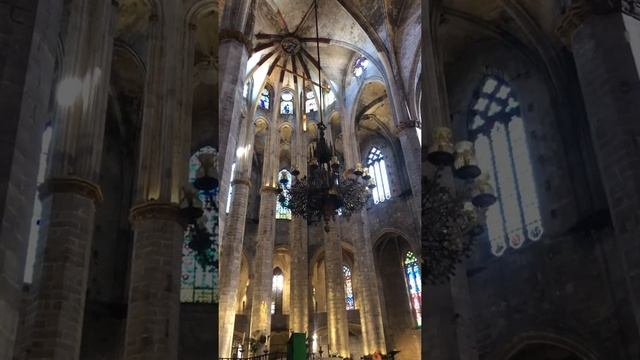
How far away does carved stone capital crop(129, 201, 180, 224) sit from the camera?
1138 centimetres

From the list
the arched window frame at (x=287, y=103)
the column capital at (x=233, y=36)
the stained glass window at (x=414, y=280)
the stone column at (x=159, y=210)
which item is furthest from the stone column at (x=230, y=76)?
the stained glass window at (x=414, y=280)

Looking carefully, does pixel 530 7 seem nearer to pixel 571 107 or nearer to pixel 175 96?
pixel 571 107

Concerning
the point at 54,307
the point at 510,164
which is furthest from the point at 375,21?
the point at 54,307

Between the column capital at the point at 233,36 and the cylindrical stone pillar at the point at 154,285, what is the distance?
8740mm

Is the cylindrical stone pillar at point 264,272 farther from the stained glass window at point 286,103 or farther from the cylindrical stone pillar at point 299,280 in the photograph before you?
the stained glass window at point 286,103

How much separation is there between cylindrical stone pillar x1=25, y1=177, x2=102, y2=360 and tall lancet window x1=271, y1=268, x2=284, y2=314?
65.3ft

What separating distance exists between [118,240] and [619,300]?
12693mm

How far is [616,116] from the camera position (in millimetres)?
Answer: 8664

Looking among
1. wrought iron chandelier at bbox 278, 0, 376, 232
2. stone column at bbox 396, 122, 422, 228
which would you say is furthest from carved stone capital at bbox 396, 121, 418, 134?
wrought iron chandelier at bbox 278, 0, 376, 232

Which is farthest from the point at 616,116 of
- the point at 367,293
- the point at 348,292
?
the point at 348,292

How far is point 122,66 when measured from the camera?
54.5 feet

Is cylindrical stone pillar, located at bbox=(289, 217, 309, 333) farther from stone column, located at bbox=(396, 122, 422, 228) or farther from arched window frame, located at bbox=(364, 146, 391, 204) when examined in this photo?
arched window frame, located at bbox=(364, 146, 391, 204)

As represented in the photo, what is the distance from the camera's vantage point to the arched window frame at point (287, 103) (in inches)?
1150

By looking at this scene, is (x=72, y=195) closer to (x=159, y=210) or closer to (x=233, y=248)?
(x=159, y=210)
